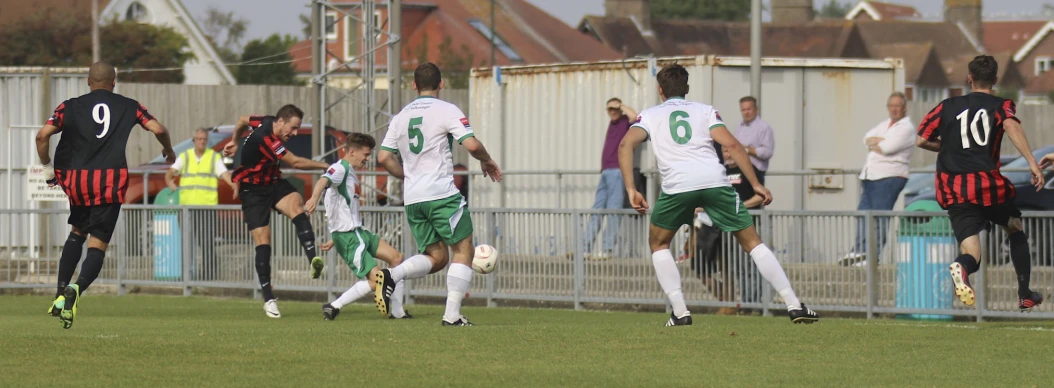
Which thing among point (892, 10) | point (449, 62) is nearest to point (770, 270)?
point (449, 62)

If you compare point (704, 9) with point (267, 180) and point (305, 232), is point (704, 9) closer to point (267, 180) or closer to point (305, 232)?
A: point (305, 232)

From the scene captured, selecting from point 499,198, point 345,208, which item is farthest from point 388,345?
point 499,198

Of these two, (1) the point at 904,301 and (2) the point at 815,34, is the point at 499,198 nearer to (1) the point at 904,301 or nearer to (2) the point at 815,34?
(1) the point at 904,301

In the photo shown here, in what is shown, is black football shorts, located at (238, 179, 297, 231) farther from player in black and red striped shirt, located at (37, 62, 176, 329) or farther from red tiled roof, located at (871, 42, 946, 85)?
red tiled roof, located at (871, 42, 946, 85)

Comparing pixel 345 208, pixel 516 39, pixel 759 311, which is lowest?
pixel 759 311

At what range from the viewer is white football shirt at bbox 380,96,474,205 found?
10.8 meters

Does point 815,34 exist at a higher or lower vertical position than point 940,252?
higher

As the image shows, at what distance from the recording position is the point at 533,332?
980 cm

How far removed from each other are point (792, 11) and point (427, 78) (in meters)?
86.4

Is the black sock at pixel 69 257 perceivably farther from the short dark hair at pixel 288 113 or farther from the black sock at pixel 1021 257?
the black sock at pixel 1021 257

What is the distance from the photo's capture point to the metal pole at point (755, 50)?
17766 mm

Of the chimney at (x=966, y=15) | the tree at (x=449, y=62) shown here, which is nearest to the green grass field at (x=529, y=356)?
the tree at (x=449, y=62)

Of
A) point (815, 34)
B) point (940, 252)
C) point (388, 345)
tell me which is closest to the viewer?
point (388, 345)

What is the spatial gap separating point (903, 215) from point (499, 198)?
346 inches
